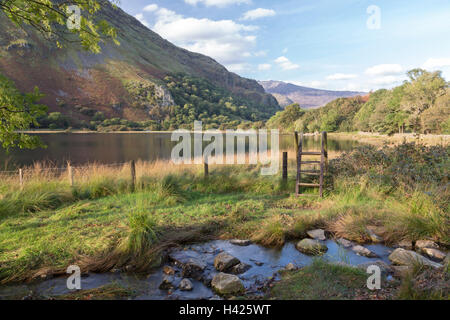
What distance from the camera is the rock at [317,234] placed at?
5650 mm

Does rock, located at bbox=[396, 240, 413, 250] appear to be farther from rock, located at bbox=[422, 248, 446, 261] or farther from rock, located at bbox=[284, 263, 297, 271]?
rock, located at bbox=[284, 263, 297, 271]

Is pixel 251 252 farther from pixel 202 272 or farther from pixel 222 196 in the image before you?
pixel 222 196

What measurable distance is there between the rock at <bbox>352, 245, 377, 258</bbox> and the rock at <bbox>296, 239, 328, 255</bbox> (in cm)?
56

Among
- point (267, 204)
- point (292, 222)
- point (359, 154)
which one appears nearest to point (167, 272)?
point (292, 222)

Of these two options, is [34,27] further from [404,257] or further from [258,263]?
[404,257]

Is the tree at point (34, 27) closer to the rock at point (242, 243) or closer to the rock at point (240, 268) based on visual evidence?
the rock at point (240, 268)

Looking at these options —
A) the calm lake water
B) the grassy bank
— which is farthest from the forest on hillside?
the grassy bank

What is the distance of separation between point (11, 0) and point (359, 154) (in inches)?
424

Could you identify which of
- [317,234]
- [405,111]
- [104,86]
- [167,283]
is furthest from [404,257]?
[104,86]

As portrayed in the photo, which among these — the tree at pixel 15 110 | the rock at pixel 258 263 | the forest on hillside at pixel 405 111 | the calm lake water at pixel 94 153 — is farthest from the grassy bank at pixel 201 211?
the forest on hillside at pixel 405 111

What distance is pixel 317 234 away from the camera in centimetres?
575

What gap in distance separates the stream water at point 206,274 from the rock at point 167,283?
0.07m

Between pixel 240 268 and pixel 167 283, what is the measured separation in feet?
4.01

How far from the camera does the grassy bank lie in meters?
4.77
